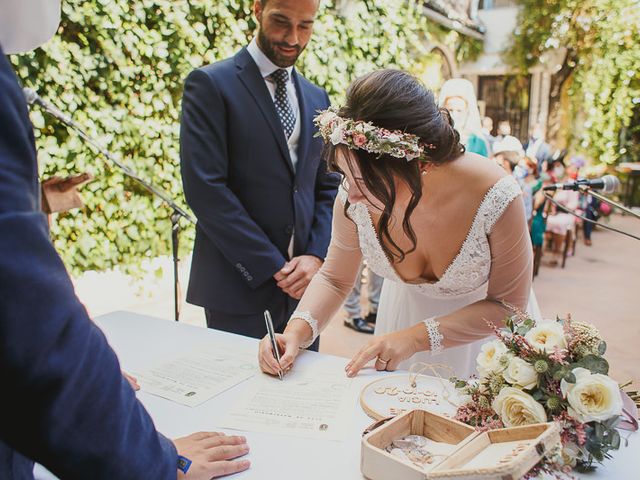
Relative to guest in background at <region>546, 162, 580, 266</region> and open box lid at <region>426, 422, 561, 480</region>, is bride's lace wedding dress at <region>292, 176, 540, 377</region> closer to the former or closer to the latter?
open box lid at <region>426, 422, 561, 480</region>

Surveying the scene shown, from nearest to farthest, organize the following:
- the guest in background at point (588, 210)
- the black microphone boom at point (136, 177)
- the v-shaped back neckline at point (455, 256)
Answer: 1. the v-shaped back neckline at point (455, 256)
2. the black microphone boom at point (136, 177)
3. the guest in background at point (588, 210)

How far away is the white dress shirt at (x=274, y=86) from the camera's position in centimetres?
224

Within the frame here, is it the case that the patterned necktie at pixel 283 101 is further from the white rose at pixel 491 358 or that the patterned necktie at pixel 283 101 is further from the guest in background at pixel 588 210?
the guest in background at pixel 588 210

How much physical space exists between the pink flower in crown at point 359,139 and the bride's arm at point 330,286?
42cm

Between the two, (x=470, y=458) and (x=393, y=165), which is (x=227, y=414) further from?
(x=393, y=165)

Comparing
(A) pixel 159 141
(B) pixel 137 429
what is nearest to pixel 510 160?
(A) pixel 159 141

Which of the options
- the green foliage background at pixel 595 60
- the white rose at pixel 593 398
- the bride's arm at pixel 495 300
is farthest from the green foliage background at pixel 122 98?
the green foliage background at pixel 595 60

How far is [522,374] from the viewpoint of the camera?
3.53ft

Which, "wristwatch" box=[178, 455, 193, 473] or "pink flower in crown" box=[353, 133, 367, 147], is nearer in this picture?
"wristwatch" box=[178, 455, 193, 473]

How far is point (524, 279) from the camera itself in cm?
166

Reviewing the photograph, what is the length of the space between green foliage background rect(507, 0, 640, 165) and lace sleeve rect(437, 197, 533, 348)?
1050cm

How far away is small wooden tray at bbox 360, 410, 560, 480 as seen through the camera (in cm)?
88

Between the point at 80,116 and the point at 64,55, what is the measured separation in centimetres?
40

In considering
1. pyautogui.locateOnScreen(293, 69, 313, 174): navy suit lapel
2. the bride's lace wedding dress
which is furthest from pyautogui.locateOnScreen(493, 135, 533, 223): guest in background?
the bride's lace wedding dress
